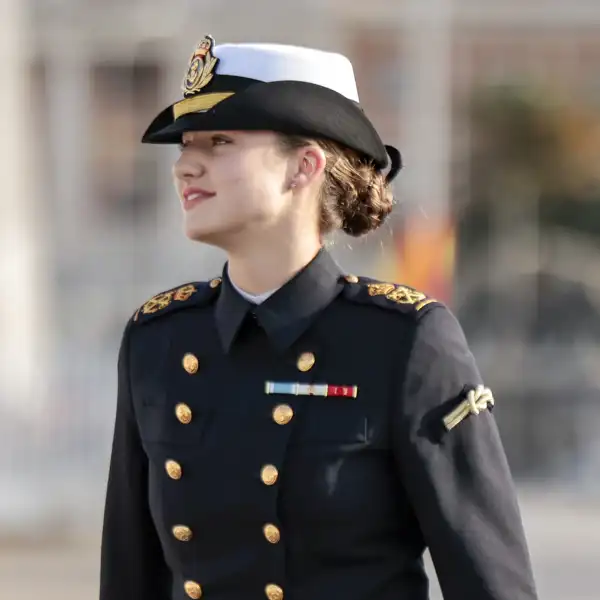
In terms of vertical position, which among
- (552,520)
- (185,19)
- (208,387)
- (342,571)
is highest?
(185,19)

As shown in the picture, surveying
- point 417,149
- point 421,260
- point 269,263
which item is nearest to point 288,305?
point 269,263

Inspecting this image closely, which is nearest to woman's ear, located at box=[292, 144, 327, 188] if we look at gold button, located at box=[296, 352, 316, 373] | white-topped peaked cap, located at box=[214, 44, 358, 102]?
white-topped peaked cap, located at box=[214, 44, 358, 102]

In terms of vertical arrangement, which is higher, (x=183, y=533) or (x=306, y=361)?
(x=306, y=361)

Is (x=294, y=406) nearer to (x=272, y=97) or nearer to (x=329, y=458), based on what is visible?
(x=329, y=458)

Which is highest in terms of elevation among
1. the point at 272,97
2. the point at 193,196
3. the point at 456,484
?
the point at 272,97

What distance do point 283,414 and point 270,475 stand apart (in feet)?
0.32

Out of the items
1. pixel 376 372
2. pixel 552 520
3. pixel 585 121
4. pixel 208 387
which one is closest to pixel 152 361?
pixel 208 387

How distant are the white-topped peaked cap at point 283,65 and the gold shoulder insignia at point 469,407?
19.8 inches

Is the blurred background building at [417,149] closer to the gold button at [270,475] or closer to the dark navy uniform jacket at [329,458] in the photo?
the dark navy uniform jacket at [329,458]

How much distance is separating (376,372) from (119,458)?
18.5 inches

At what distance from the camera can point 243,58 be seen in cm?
239

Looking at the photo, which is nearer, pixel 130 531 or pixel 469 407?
pixel 469 407

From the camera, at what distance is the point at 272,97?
231 cm

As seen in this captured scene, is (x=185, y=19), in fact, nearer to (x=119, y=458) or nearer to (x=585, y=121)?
(x=585, y=121)
